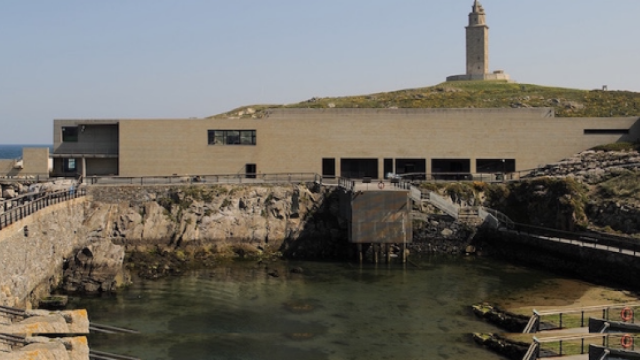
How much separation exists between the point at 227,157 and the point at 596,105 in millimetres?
54259

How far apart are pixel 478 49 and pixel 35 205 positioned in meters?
91.9

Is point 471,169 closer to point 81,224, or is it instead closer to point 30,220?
point 81,224

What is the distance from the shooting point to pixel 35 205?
3594 centimetres

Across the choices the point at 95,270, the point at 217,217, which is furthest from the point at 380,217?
the point at 95,270

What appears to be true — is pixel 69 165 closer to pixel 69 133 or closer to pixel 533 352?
pixel 69 133

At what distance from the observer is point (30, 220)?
3375 centimetres

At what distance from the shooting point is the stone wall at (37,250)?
29344 millimetres

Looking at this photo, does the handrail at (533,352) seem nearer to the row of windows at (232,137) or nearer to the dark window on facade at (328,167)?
the dark window on facade at (328,167)

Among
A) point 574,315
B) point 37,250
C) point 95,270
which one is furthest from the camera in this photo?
point 95,270

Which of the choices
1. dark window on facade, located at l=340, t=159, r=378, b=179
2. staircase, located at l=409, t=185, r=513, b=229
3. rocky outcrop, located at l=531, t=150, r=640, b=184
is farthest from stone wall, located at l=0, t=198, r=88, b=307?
rocky outcrop, located at l=531, t=150, r=640, b=184

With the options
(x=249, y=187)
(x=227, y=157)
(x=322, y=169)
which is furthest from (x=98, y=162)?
(x=322, y=169)

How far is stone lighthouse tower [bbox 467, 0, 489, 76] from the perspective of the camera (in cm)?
10900

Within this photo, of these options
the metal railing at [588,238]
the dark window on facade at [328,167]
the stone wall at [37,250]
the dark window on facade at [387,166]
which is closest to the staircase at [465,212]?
the metal railing at [588,238]

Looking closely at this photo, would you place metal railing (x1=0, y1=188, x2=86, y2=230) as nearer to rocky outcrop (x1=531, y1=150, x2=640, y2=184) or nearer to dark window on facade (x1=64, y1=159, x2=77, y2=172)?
dark window on facade (x1=64, y1=159, x2=77, y2=172)
